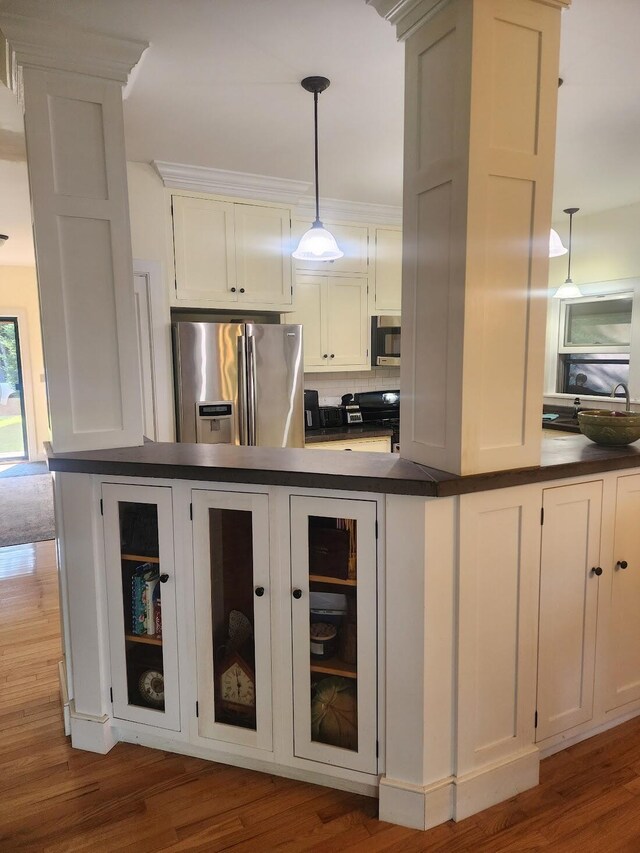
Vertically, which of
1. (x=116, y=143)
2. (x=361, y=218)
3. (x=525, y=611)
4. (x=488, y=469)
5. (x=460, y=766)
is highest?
(x=361, y=218)

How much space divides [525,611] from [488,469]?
505mm

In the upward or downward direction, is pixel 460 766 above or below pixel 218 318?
below

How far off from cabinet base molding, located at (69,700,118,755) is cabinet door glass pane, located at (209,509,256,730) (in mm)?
447

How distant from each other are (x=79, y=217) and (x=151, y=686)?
1705 mm

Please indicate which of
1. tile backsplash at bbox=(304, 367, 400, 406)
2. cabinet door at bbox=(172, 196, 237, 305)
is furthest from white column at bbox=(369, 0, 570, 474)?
tile backsplash at bbox=(304, 367, 400, 406)

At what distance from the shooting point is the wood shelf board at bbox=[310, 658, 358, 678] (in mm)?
1766

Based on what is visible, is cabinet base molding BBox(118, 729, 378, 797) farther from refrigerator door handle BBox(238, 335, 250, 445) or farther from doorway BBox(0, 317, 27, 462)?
doorway BBox(0, 317, 27, 462)

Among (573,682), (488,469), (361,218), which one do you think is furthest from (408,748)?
(361,218)

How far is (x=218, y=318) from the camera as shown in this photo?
12.6 ft

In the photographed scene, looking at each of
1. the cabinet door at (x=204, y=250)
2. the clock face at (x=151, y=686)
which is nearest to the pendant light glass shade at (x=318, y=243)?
the cabinet door at (x=204, y=250)

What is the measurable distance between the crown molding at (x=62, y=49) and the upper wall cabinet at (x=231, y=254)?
147 cm

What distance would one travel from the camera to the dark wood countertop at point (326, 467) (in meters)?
1.61

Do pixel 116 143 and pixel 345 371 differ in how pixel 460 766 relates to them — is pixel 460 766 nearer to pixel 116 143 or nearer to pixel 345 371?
pixel 116 143

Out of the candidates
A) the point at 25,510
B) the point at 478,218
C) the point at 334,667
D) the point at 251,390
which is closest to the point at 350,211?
the point at 251,390
